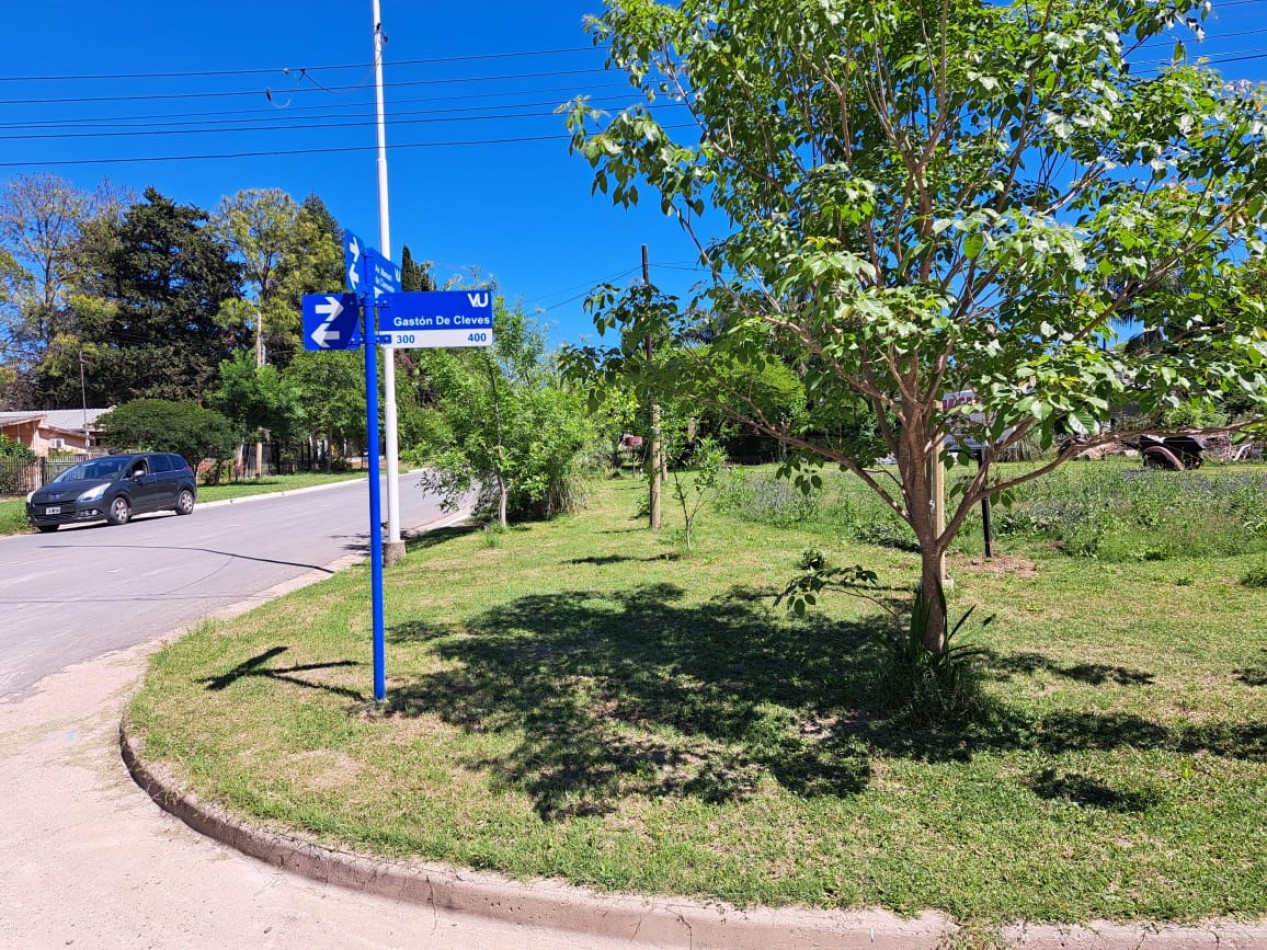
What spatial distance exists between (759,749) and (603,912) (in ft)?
5.18

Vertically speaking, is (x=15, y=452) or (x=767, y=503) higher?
(x=15, y=452)

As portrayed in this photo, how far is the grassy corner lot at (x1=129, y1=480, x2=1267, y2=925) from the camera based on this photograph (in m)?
3.04

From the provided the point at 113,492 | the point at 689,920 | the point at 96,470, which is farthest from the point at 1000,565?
the point at 96,470

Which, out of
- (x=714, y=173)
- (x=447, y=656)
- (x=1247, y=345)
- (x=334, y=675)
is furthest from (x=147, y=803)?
(x=1247, y=345)

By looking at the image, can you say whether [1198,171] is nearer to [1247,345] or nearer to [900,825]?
[1247,345]

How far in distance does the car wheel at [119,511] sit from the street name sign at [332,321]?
1610 centimetres

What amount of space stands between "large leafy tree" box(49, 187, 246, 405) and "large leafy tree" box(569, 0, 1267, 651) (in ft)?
154

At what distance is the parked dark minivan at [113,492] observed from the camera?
54.3 ft

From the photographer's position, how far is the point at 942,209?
390cm

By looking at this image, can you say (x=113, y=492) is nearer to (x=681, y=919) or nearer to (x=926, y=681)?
(x=926, y=681)

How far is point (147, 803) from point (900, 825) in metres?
3.84

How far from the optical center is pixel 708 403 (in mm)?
4688

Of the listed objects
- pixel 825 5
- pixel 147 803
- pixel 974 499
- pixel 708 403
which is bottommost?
pixel 147 803

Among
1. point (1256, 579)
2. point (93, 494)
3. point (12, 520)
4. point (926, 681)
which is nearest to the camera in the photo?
point (926, 681)
